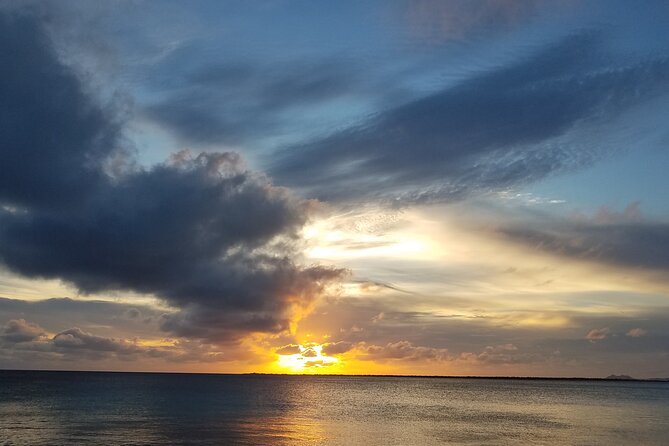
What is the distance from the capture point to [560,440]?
77375mm

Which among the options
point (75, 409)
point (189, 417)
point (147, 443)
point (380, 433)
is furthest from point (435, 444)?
point (75, 409)

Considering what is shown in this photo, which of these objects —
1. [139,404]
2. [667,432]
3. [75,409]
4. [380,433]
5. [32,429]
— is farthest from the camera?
[139,404]

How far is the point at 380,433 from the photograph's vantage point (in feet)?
261

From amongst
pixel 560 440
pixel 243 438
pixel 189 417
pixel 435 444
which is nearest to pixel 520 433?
pixel 560 440

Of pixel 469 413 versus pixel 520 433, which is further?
pixel 469 413

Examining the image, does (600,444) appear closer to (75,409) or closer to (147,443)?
(147,443)

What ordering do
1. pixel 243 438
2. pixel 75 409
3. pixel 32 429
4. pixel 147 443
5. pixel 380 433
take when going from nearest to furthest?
pixel 147 443 < pixel 243 438 < pixel 32 429 < pixel 380 433 < pixel 75 409

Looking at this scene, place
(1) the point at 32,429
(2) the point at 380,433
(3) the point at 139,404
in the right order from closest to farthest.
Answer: (1) the point at 32,429
(2) the point at 380,433
(3) the point at 139,404

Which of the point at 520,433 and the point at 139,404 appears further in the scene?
the point at 139,404

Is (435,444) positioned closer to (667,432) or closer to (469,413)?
(667,432)

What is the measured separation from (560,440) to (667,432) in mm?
24414

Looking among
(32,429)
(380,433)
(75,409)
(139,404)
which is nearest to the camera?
(32,429)

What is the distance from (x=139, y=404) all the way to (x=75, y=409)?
56.3ft

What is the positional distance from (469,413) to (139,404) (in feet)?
225
